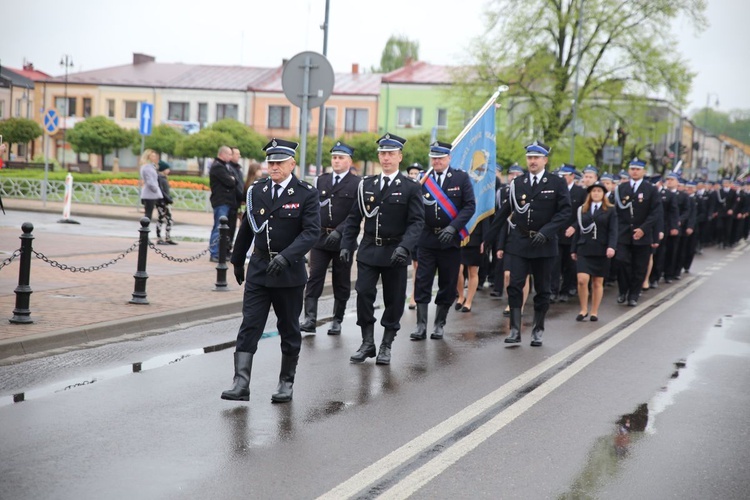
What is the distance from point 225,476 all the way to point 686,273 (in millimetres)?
18080

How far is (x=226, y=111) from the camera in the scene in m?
73.4

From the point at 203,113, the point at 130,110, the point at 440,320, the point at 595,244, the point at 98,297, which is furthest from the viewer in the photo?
the point at 130,110

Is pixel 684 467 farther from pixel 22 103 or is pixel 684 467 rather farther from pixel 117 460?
pixel 22 103

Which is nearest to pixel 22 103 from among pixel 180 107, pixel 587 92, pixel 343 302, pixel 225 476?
pixel 180 107

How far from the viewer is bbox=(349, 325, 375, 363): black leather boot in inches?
364

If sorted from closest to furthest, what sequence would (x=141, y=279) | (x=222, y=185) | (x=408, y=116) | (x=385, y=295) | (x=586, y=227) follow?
(x=385, y=295) < (x=141, y=279) < (x=586, y=227) < (x=222, y=185) < (x=408, y=116)

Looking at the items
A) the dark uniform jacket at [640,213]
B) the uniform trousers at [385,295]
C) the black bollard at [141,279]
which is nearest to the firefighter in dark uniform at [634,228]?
the dark uniform jacket at [640,213]

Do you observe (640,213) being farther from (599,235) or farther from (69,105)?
(69,105)

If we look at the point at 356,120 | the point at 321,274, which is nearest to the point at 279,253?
the point at 321,274

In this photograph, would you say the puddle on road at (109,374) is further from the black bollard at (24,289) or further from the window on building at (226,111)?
the window on building at (226,111)

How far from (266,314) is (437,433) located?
1694 mm

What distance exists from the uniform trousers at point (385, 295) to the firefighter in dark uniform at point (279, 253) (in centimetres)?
168

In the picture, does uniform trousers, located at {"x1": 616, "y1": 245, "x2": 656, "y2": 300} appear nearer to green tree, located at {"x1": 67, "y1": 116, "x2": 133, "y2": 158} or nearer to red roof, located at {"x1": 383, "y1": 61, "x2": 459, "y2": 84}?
green tree, located at {"x1": 67, "y1": 116, "x2": 133, "y2": 158}

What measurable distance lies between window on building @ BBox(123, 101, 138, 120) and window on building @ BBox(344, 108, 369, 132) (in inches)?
642
